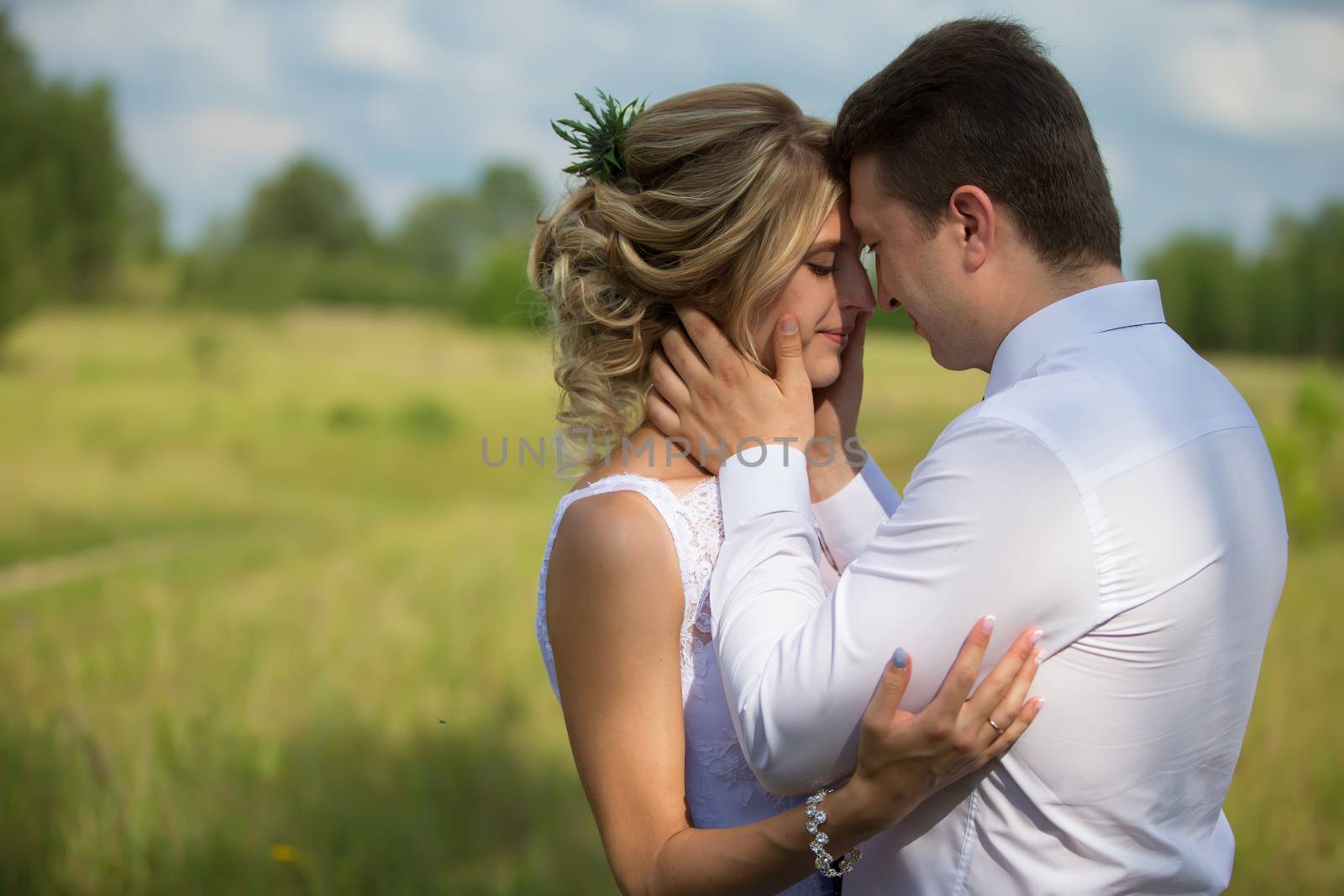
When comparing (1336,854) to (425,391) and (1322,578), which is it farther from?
(425,391)

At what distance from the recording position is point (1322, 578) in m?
9.58

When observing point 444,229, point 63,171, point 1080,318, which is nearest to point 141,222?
point 63,171

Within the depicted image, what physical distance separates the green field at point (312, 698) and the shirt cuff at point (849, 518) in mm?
1068

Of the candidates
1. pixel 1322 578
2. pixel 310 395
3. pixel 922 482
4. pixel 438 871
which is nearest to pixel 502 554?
pixel 438 871

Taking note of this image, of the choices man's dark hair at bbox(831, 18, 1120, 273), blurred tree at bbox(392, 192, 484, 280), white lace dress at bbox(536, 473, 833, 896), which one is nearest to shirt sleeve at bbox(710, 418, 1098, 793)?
white lace dress at bbox(536, 473, 833, 896)

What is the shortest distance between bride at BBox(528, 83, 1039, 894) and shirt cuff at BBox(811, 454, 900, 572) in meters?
0.03

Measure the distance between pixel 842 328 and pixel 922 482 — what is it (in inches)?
39.1

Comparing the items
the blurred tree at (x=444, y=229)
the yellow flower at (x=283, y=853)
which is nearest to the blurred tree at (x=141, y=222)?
the blurred tree at (x=444, y=229)

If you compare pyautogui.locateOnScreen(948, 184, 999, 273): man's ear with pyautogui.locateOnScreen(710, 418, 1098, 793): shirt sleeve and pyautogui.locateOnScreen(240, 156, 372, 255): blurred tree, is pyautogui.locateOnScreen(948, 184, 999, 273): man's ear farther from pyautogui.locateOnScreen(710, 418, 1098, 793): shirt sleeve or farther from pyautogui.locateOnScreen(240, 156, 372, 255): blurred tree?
pyautogui.locateOnScreen(240, 156, 372, 255): blurred tree

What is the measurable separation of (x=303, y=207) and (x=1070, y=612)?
79544 mm

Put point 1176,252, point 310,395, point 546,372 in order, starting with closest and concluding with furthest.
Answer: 1. point 546,372
2. point 1176,252
3. point 310,395

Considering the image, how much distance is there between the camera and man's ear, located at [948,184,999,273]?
6.91 feet

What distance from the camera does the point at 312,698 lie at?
22.5 feet

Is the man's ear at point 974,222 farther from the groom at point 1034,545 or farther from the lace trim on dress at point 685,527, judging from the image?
the lace trim on dress at point 685,527
